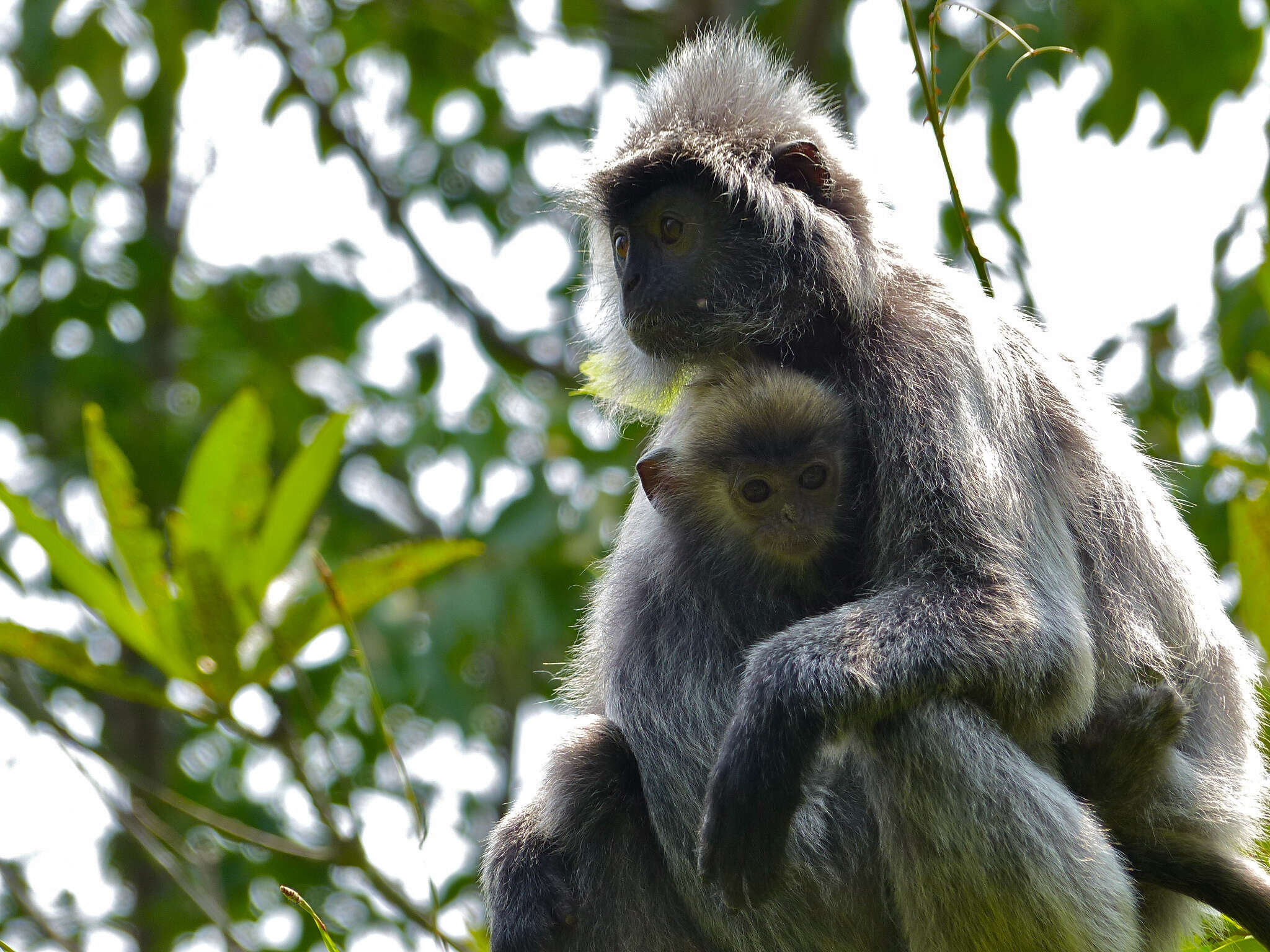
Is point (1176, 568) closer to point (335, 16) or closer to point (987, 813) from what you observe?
point (987, 813)

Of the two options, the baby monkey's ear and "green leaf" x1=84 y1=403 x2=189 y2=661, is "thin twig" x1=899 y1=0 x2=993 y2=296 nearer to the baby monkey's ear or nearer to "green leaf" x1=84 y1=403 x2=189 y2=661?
the baby monkey's ear

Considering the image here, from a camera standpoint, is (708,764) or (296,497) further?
(296,497)

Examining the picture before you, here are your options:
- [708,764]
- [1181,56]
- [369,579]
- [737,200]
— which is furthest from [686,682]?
[1181,56]

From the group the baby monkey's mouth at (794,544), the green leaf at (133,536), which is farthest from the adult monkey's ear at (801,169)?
the green leaf at (133,536)

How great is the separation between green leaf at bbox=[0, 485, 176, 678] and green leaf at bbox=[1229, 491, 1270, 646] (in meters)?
2.48

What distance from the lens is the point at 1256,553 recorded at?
2924 mm

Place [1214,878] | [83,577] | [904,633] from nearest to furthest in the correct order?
[904,633] → [1214,878] → [83,577]

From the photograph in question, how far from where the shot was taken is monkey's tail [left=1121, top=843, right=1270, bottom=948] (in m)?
2.52

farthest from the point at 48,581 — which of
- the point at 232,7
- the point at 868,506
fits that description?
the point at 868,506

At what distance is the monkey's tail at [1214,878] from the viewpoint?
8.27ft

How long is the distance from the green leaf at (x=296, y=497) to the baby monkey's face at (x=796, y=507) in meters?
1.14

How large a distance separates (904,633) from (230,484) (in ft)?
5.85

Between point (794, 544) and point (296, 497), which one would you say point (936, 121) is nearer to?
point (794, 544)

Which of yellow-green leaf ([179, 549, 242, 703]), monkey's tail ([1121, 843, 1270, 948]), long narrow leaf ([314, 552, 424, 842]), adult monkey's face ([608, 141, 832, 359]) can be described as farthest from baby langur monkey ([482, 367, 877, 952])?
yellow-green leaf ([179, 549, 242, 703])
